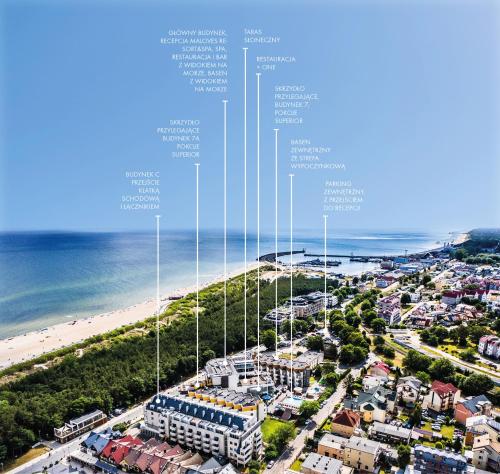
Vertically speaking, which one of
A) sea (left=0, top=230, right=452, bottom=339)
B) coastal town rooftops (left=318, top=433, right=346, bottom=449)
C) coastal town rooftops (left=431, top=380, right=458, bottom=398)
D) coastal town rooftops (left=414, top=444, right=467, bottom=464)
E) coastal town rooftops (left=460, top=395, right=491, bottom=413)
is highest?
coastal town rooftops (left=414, top=444, right=467, bottom=464)

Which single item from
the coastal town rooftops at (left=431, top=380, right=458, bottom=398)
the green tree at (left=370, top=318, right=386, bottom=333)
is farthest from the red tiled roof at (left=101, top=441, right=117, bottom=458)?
the green tree at (left=370, top=318, right=386, bottom=333)

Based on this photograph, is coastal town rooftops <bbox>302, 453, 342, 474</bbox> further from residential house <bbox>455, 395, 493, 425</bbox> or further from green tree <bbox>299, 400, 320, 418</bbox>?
residential house <bbox>455, 395, 493, 425</bbox>

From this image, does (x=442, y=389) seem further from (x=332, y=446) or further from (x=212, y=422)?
(x=212, y=422)

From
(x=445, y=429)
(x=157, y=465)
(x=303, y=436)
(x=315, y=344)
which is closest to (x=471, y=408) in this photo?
(x=445, y=429)

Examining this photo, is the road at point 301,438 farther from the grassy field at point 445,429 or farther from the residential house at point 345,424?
the grassy field at point 445,429

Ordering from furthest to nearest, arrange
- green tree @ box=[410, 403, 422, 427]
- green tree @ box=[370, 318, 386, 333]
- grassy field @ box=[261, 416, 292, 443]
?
green tree @ box=[370, 318, 386, 333], green tree @ box=[410, 403, 422, 427], grassy field @ box=[261, 416, 292, 443]

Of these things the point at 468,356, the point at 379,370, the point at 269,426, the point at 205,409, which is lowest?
the point at 269,426
